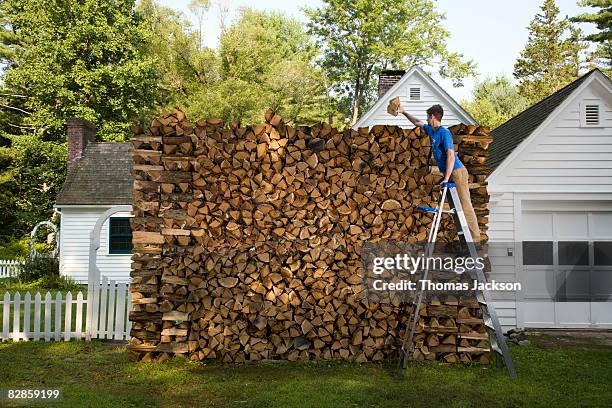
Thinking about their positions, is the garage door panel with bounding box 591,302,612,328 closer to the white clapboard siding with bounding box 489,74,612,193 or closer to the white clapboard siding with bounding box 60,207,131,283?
the white clapboard siding with bounding box 489,74,612,193

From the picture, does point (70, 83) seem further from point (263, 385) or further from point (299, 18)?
point (263, 385)

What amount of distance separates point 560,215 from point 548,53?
31983 millimetres

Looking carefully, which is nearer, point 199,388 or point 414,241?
point 199,388

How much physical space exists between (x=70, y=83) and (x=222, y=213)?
23.2 m

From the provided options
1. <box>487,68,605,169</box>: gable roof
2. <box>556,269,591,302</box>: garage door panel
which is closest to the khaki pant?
<box>487,68,605,169</box>: gable roof

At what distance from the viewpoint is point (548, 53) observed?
37.6m

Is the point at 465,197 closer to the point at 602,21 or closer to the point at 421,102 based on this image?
the point at 421,102

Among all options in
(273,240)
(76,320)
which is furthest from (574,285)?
(76,320)

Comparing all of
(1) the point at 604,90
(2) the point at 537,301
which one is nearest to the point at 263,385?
(2) the point at 537,301

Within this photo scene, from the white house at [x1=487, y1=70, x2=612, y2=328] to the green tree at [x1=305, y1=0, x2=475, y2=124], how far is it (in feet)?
75.1

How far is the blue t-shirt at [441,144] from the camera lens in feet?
20.7

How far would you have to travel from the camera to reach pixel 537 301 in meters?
9.83

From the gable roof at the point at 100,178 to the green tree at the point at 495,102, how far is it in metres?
20.9

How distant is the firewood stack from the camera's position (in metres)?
6.65
